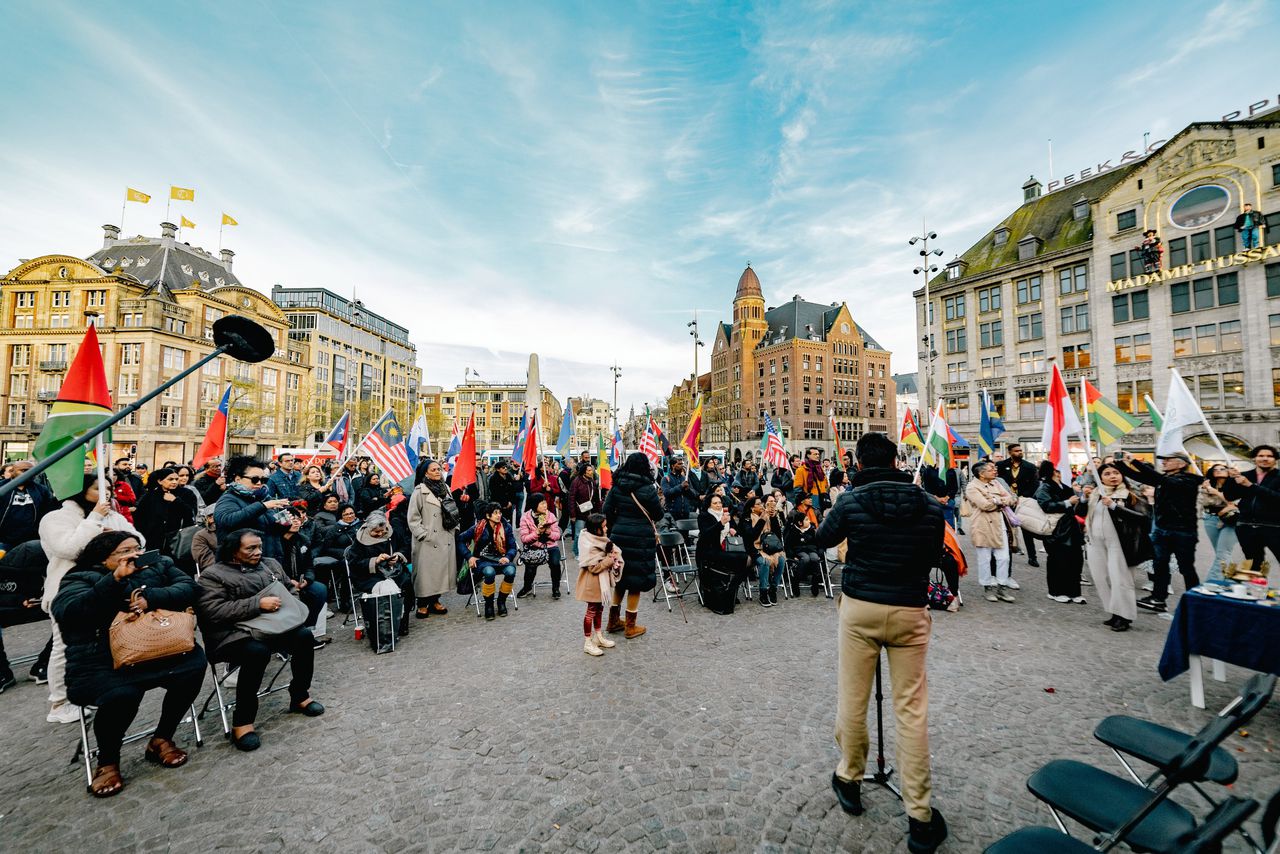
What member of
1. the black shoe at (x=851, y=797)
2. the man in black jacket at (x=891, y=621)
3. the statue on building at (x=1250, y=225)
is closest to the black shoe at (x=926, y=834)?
the man in black jacket at (x=891, y=621)

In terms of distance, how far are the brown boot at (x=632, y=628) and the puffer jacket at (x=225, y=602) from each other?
4.37 meters

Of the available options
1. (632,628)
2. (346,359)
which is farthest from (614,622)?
(346,359)

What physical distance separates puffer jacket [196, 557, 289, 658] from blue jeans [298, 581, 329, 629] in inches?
68.5

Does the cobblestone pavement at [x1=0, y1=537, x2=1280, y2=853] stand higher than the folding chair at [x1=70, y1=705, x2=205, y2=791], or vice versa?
the folding chair at [x1=70, y1=705, x2=205, y2=791]

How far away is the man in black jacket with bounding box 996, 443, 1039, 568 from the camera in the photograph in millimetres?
10469

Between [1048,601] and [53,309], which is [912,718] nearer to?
[1048,601]

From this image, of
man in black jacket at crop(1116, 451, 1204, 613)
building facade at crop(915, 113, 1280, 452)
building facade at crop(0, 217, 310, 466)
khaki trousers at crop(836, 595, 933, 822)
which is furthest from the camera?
building facade at crop(0, 217, 310, 466)

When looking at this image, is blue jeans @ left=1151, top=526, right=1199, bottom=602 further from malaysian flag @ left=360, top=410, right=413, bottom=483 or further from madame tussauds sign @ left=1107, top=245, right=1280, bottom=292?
madame tussauds sign @ left=1107, top=245, right=1280, bottom=292

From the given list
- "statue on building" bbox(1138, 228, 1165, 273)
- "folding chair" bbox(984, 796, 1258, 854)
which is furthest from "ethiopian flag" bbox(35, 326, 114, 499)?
"statue on building" bbox(1138, 228, 1165, 273)

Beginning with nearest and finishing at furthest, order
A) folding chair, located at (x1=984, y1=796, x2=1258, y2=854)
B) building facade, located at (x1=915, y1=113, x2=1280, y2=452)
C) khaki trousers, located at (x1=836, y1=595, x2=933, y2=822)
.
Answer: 1. folding chair, located at (x1=984, y1=796, x2=1258, y2=854)
2. khaki trousers, located at (x1=836, y1=595, x2=933, y2=822)
3. building facade, located at (x1=915, y1=113, x2=1280, y2=452)

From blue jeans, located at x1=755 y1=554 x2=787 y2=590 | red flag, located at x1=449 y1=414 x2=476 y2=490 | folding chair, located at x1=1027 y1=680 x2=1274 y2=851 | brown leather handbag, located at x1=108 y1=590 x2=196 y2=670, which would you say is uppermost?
red flag, located at x1=449 y1=414 x2=476 y2=490

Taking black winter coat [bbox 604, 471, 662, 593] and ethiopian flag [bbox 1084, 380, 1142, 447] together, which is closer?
black winter coat [bbox 604, 471, 662, 593]

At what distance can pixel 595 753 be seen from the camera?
4457 millimetres

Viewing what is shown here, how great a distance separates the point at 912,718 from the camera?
3.43 m
